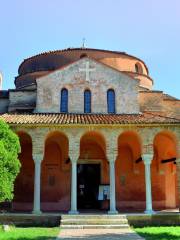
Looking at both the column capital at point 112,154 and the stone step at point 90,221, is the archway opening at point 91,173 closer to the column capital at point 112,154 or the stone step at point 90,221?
the column capital at point 112,154

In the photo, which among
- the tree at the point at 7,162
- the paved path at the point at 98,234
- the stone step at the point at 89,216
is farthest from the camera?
the stone step at the point at 89,216

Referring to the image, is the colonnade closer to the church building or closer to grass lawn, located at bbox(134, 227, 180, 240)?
the church building

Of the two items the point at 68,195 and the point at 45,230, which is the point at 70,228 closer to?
the point at 45,230

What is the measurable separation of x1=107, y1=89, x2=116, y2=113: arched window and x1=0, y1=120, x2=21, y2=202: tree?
632 centimetres

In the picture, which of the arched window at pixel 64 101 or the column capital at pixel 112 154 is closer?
the column capital at pixel 112 154

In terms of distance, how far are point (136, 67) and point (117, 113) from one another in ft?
24.9

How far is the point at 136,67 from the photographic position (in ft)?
86.8

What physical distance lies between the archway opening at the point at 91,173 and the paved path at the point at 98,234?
5.98 meters

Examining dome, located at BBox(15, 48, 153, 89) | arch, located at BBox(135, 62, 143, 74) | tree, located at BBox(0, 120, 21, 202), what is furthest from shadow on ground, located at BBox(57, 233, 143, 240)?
arch, located at BBox(135, 62, 143, 74)

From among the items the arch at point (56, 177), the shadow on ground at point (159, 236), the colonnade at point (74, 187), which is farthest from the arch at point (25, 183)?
the shadow on ground at point (159, 236)

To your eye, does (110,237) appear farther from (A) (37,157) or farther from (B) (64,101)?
(B) (64,101)

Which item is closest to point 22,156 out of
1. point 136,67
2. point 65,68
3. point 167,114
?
point 65,68

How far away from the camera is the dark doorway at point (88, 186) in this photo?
A: 66.7 feet

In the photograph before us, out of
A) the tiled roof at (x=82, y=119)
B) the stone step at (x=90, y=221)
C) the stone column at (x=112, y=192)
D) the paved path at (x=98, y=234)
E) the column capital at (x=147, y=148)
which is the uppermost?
the tiled roof at (x=82, y=119)
